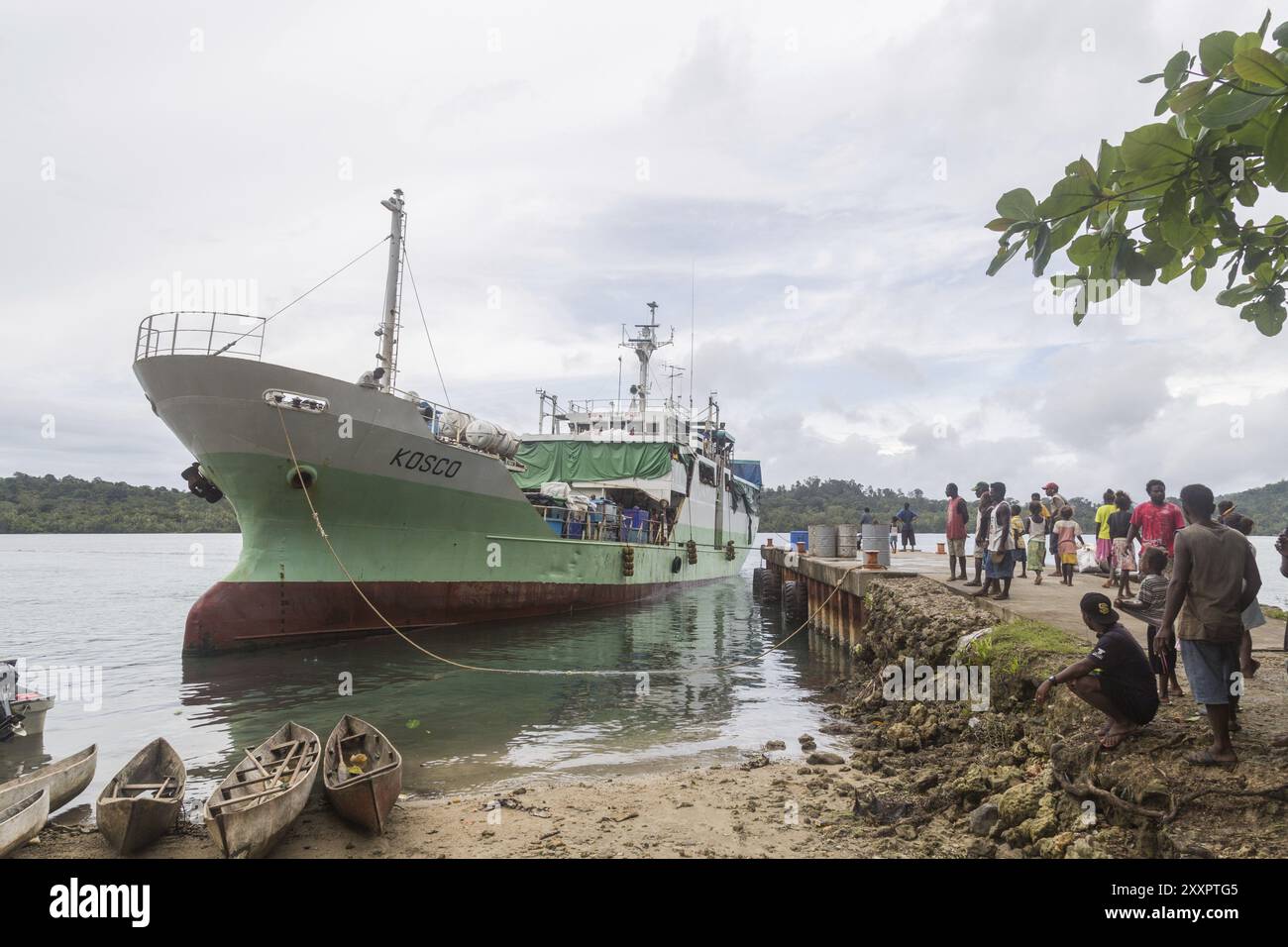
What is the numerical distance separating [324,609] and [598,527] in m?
8.80

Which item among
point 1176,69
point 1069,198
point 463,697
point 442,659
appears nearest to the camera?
point 1176,69

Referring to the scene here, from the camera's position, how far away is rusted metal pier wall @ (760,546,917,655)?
14.9 m

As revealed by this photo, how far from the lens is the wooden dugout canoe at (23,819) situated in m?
5.51

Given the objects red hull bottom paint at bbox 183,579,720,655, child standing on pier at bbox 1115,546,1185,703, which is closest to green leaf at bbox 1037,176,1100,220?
child standing on pier at bbox 1115,546,1185,703

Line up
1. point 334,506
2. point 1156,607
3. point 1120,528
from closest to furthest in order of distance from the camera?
point 1156,607 < point 1120,528 < point 334,506

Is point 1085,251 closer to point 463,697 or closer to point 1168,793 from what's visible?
point 1168,793

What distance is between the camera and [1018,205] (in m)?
2.98

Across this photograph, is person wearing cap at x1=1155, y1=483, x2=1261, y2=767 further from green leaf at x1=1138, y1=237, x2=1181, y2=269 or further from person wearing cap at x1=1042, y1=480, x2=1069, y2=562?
person wearing cap at x1=1042, y1=480, x2=1069, y2=562

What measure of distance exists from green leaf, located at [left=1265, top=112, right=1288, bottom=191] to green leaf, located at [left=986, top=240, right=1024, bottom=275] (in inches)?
32.6

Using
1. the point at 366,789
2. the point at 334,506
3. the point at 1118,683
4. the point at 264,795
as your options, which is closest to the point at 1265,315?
the point at 1118,683

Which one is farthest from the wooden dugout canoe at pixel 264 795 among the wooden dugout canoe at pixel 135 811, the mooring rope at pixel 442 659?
the mooring rope at pixel 442 659

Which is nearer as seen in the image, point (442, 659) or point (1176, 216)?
point (1176, 216)

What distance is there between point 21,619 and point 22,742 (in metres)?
17.6
